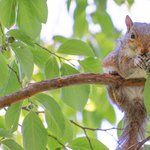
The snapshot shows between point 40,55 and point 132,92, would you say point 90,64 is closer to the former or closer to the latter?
point 40,55

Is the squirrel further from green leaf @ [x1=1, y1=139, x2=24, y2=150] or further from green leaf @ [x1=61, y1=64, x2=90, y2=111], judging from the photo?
green leaf @ [x1=1, y1=139, x2=24, y2=150]

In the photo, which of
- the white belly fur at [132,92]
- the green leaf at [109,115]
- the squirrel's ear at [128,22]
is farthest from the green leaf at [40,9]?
the green leaf at [109,115]

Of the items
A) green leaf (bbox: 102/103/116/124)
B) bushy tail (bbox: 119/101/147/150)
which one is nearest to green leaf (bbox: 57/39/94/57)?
bushy tail (bbox: 119/101/147/150)

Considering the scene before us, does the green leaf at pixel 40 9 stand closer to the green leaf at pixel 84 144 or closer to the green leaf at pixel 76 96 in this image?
the green leaf at pixel 76 96

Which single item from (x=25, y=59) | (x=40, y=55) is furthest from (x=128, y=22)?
(x=25, y=59)

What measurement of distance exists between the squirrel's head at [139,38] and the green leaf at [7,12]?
977 mm

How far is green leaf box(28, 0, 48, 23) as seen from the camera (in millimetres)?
1421

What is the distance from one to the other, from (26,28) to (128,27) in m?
1.11

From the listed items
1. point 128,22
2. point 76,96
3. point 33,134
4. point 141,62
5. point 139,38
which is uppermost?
point 128,22

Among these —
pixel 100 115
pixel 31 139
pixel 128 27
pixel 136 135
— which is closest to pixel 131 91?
pixel 136 135

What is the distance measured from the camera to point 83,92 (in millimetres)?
1655

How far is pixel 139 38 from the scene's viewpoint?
1870mm

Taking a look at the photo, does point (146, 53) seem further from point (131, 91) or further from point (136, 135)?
point (136, 135)

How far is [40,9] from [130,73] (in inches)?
36.7
